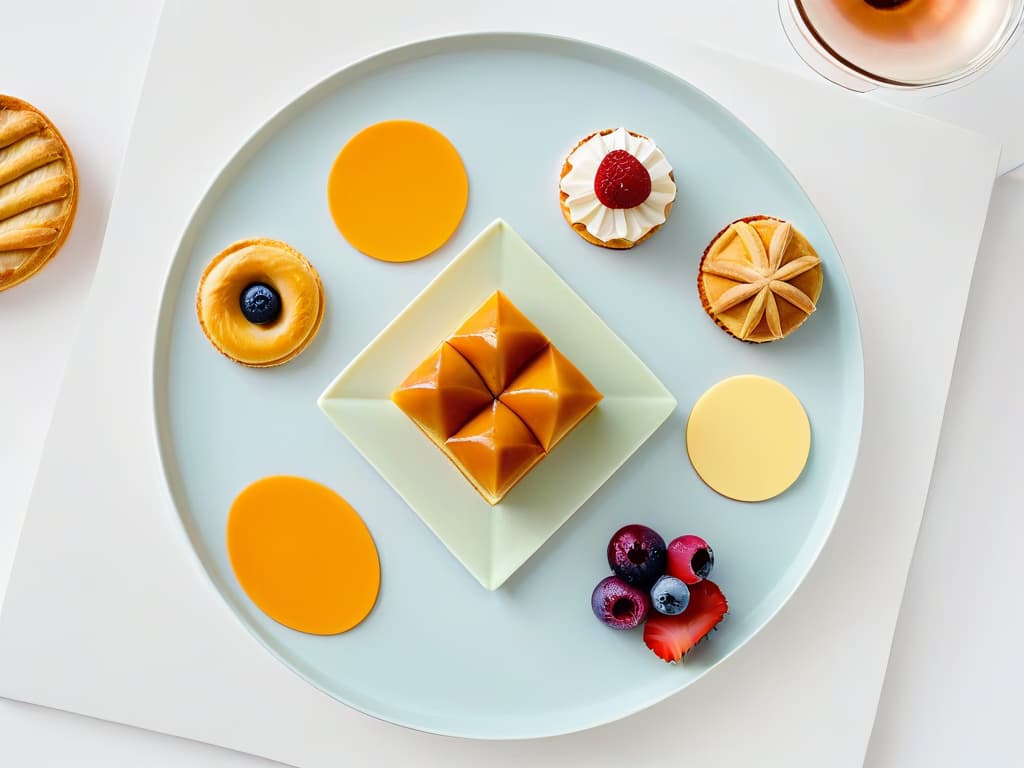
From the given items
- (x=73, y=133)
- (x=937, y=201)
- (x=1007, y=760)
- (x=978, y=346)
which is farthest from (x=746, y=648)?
(x=73, y=133)

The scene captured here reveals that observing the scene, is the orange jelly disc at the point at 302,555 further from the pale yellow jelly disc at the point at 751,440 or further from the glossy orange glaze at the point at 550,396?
the pale yellow jelly disc at the point at 751,440

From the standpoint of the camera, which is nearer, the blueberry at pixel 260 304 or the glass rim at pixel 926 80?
the glass rim at pixel 926 80

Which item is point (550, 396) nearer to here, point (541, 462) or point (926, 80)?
point (541, 462)

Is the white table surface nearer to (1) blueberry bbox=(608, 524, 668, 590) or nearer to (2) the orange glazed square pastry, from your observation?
(1) blueberry bbox=(608, 524, 668, 590)

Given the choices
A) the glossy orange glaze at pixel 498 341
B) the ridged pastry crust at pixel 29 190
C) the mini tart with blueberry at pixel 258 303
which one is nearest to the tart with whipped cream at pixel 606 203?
the glossy orange glaze at pixel 498 341

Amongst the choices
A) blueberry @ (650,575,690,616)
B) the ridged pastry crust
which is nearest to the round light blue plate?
blueberry @ (650,575,690,616)

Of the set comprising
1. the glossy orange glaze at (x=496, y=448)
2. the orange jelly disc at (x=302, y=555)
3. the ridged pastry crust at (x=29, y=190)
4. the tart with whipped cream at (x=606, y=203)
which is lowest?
the orange jelly disc at (x=302, y=555)

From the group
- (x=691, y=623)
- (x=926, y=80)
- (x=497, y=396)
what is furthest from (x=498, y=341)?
(x=926, y=80)
